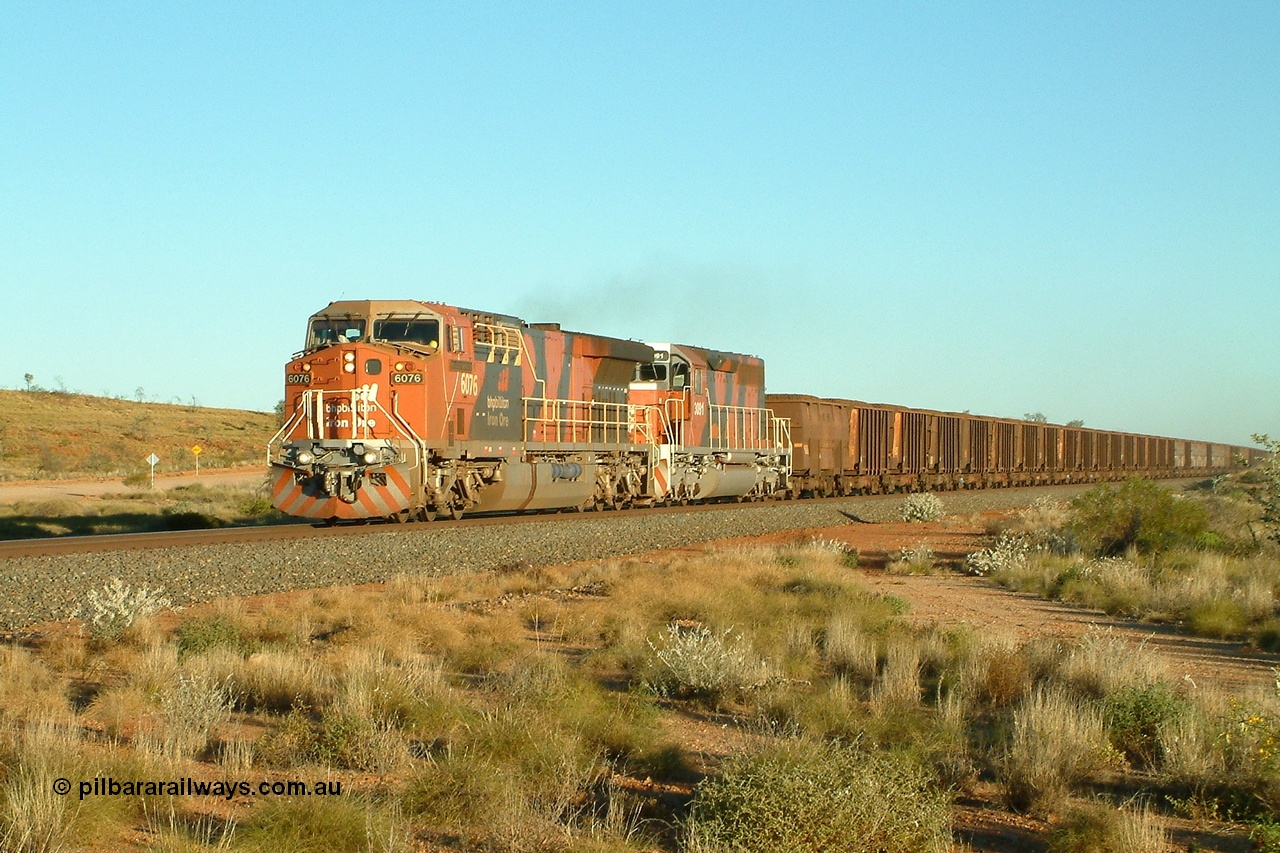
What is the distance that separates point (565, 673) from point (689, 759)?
74.6 inches

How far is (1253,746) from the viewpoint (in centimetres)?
674

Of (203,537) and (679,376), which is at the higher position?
(679,376)

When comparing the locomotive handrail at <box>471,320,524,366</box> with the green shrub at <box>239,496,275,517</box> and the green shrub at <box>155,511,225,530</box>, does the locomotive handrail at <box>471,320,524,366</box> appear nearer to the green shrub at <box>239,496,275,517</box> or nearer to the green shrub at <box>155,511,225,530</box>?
the green shrub at <box>155,511,225,530</box>

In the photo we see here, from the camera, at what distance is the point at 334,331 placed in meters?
21.1

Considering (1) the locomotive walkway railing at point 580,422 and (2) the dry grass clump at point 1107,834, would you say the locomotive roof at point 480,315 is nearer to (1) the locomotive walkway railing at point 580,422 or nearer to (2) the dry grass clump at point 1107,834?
(1) the locomotive walkway railing at point 580,422

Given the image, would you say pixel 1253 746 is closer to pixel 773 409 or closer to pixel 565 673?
pixel 565 673

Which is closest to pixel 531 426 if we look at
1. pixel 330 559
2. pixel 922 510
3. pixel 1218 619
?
pixel 330 559

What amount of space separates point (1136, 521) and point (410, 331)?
12.7m

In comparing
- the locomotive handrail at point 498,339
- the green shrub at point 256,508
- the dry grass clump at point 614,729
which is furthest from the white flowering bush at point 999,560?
the green shrub at point 256,508

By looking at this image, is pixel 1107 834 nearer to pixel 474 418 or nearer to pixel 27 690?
pixel 27 690

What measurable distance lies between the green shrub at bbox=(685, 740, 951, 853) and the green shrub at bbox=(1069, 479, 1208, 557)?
1485 centimetres

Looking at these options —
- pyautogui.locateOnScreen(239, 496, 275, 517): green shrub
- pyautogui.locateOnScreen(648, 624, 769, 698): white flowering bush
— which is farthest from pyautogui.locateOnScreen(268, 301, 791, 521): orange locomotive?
pyautogui.locateOnScreen(648, 624, 769, 698): white flowering bush

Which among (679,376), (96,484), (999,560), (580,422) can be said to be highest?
(679,376)

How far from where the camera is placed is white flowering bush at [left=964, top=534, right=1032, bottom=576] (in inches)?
674
